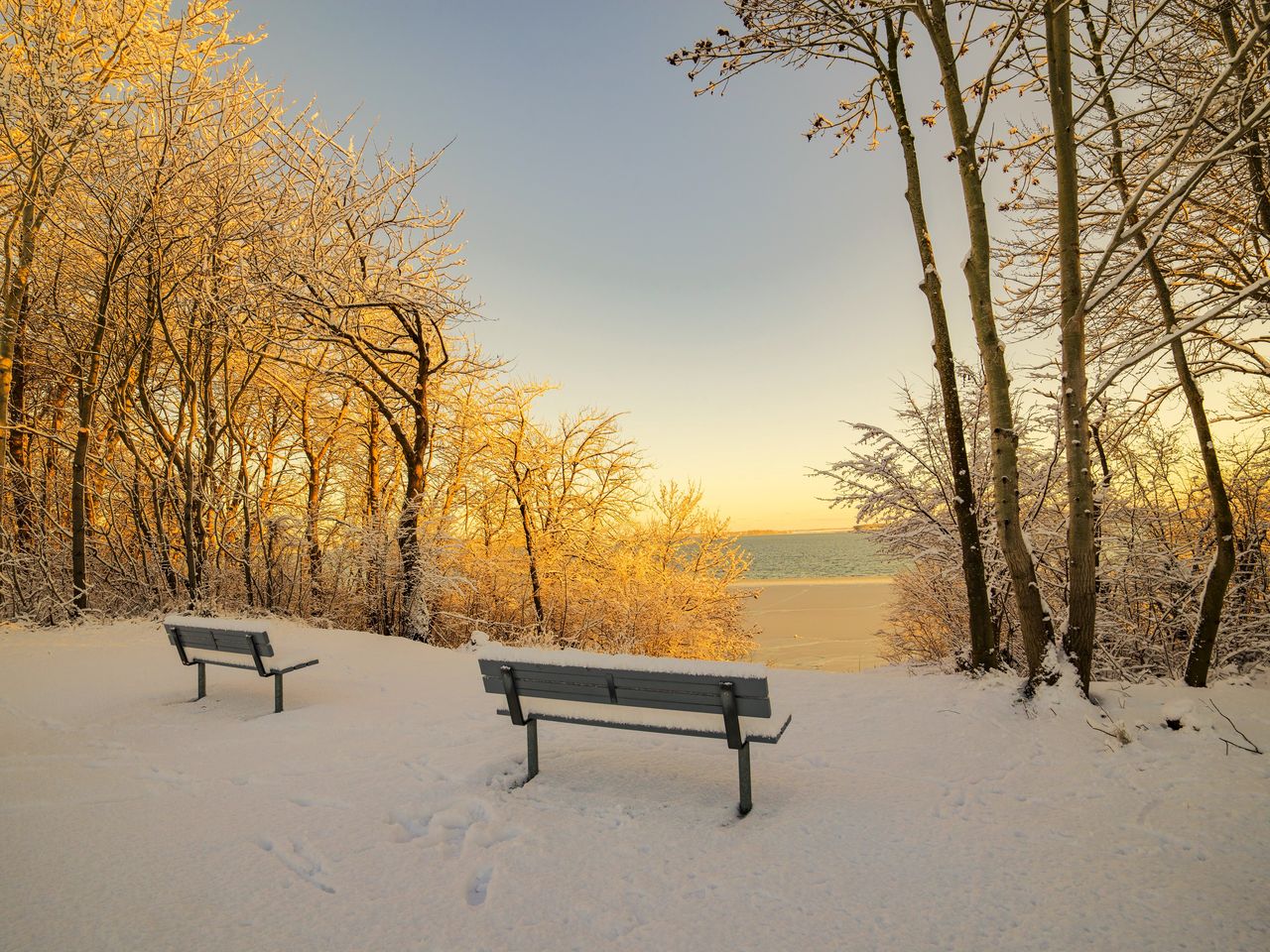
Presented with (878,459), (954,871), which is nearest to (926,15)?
(878,459)

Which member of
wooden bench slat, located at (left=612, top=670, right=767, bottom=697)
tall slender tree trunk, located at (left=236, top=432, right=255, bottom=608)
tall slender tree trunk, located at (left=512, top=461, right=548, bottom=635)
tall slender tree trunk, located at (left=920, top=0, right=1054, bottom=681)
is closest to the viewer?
wooden bench slat, located at (left=612, top=670, right=767, bottom=697)

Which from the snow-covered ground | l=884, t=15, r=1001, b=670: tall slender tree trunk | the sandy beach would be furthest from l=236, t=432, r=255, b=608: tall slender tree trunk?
the sandy beach

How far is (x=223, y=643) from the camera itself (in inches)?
215

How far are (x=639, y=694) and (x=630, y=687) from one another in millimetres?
60

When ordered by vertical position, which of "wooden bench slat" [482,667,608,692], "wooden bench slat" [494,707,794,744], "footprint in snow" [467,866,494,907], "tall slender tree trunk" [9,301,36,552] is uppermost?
"tall slender tree trunk" [9,301,36,552]

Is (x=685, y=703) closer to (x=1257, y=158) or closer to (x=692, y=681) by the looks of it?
(x=692, y=681)

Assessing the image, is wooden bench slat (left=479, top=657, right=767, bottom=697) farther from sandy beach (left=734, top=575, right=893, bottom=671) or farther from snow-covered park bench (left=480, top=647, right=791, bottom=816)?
sandy beach (left=734, top=575, right=893, bottom=671)

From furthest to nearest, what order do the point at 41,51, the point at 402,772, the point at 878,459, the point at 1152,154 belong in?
the point at 41,51 < the point at 878,459 < the point at 1152,154 < the point at 402,772

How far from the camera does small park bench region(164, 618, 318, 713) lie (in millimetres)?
5148

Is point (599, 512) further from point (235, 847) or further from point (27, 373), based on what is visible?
point (235, 847)

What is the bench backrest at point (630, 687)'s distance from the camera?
3170 millimetres

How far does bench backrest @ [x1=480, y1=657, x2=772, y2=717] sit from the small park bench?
2.47m

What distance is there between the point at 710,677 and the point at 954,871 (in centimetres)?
129

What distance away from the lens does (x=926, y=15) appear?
198 inches
